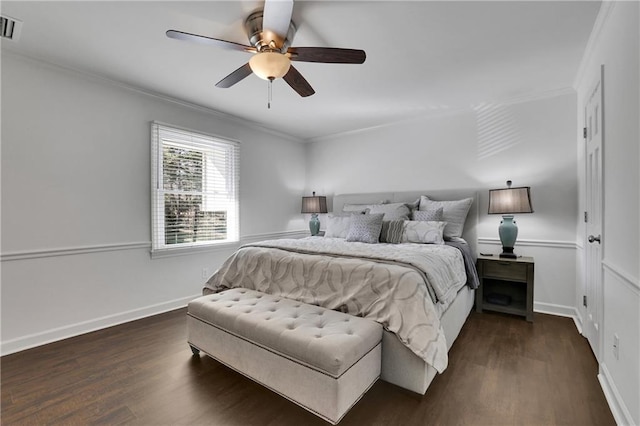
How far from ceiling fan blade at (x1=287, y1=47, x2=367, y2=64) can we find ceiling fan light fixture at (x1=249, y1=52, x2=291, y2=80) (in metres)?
0.08

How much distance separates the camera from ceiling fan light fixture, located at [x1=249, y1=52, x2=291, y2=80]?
6.13 feet

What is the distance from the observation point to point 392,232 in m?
3.37

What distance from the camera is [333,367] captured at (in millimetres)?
1470

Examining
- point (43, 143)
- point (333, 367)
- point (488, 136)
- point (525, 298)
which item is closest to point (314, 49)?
point (333, 367)

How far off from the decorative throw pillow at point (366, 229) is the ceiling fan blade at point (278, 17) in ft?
6.80

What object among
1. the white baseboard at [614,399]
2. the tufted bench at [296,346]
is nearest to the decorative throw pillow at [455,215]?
the white baseboard at [614,399]

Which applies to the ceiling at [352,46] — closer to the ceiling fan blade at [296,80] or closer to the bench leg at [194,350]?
the ceiling fan blade at [296,80]

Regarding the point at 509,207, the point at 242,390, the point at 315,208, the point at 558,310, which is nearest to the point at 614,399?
the point at 558,310

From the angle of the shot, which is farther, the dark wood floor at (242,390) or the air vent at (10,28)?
the air vent at (10,28)

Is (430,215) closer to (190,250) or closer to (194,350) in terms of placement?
(194,350)

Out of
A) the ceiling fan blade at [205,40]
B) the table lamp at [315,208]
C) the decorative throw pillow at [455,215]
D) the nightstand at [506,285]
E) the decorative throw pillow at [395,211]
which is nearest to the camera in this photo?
the ceiling fan blade at [205,40]

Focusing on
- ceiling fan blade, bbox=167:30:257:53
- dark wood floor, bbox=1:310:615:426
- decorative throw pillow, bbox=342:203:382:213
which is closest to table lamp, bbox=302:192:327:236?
decorative throw pillow, bbox=342:203:382:213

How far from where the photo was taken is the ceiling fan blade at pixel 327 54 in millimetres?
1882

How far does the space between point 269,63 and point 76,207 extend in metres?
2.38
